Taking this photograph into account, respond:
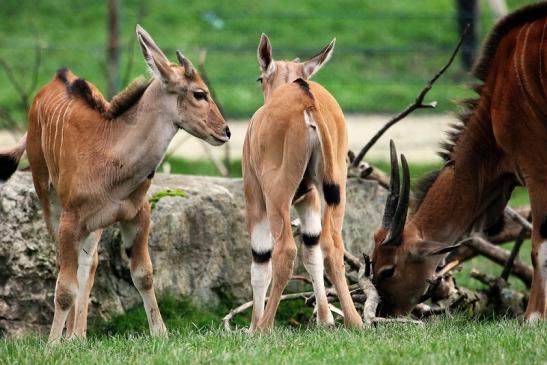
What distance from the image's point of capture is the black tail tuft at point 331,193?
25.8ft

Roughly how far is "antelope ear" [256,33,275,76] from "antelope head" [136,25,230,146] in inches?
28.0

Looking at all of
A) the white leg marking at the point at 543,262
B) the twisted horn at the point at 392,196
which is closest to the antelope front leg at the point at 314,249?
the twisted horn at the point at 392,196

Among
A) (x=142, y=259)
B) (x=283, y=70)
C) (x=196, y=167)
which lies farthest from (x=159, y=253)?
(x=196, y=167)

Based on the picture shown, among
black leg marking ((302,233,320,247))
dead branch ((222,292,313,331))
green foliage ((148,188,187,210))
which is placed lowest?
dead branch ((222,292,313,331))

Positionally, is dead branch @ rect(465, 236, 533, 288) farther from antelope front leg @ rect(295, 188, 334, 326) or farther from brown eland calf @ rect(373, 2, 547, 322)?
antelope front leg @ rect(295, 188, 334, 326)

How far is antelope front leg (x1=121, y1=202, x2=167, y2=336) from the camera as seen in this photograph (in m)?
8.45

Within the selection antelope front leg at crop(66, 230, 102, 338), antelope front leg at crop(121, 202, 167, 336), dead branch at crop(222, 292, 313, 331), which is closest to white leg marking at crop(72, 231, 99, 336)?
antelope front leg at crop(66, 230, 102, 338)

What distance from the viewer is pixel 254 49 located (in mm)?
20484

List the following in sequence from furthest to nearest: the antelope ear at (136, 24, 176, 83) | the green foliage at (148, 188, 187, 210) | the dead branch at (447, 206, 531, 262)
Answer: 1. the dead branch at (447, 206, 531, 262)
2. the green foliage at (148, 188, 187, 210)
3. the antelope ear at (136, 24, 176, 83)

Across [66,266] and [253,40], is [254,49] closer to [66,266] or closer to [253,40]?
[253,40]

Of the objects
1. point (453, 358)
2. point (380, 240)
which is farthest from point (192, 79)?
point (453, 358)

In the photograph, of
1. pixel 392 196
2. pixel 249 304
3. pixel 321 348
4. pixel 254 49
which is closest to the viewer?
pixel 321 348

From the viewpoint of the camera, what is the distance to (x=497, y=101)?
8727 millimetres

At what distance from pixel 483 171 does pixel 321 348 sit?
250 cm
